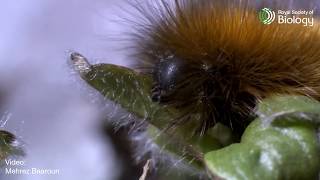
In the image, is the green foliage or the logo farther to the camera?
the logo

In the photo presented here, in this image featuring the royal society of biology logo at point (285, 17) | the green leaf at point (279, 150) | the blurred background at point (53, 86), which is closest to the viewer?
the green leaf at point (279, 150)

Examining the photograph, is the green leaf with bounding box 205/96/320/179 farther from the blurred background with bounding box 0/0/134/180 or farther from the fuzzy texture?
the blurred background with bounding box 0/0/134/180

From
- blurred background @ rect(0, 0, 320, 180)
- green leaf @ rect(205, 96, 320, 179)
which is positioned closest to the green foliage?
green leaf @ rect(205, 96, 320, 179)

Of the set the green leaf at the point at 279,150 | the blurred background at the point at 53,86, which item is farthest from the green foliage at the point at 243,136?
the blurred background at the point at 53,86

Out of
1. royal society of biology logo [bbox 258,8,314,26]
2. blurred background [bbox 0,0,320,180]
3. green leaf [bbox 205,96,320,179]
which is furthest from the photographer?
blurred background [bbox 0,0,320,180]

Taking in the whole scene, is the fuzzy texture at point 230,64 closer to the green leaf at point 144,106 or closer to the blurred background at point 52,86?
the green leaf at point 144,106

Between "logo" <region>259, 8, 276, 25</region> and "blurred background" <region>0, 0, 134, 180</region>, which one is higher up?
"logo" <region>259, 8, 276, 25</region>

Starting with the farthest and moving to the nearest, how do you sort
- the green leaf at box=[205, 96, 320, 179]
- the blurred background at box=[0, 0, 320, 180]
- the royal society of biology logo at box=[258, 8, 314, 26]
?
the blurred background at box=[0, 0, 320, 180], the royal society of biology logo at box=[258, 8, 314, 26], the green leaf at box=[205, 96, 320, 179]

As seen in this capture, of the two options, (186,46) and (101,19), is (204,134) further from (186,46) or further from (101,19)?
(101,19)

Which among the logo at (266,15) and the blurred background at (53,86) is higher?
the logo at (266,15)
